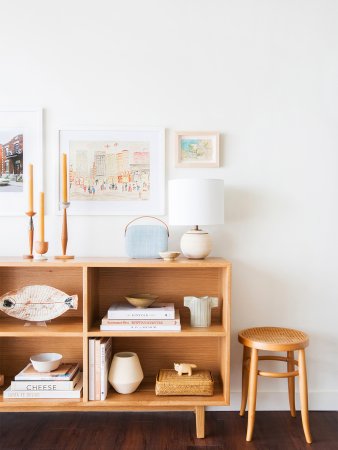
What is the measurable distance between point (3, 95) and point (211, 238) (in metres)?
1.46

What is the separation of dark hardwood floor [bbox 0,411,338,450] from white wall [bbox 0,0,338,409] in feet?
0.66

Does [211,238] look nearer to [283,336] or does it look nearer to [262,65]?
[283,336]

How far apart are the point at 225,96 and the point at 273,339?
54.7 inches

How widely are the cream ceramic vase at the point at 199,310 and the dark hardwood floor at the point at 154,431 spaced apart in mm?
566

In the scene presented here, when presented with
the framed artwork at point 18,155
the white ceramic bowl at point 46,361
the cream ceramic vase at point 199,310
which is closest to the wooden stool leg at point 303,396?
the cream ceramic vase at point 199,310

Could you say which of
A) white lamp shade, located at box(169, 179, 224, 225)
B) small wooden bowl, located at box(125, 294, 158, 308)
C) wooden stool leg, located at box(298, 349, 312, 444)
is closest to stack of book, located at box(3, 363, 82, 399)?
small wooden bowl, located at box(125, 294, 158, 308)

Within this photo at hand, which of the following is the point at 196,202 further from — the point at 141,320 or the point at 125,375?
the point at 125,375

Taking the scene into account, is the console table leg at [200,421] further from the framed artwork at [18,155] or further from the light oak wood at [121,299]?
the framed artwork at [18,155]

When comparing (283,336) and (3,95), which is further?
(3,95)

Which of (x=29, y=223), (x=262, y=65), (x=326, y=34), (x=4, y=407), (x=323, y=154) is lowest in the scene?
(x=4, y=407)

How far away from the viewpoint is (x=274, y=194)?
2562 mm

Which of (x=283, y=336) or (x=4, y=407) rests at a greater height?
(x=283, y=336)

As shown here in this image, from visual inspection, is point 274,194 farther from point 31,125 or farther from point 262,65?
point 31,125

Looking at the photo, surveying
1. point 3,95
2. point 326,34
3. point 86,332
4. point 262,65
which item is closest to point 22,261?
point 86,332
